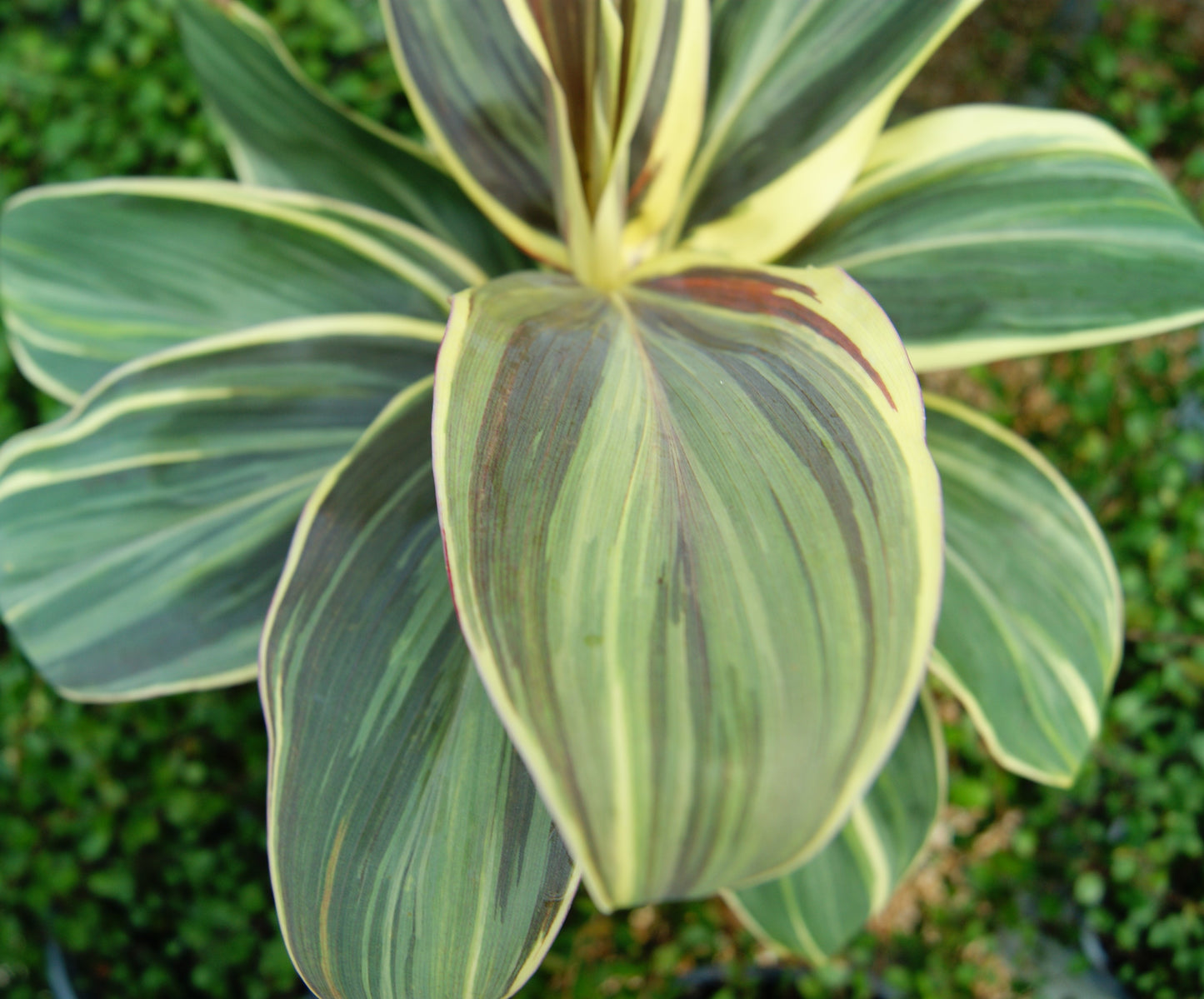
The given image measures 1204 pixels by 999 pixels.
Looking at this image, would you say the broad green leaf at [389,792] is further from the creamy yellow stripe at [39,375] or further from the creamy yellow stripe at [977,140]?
the creamy yellow stripe at [977,140]

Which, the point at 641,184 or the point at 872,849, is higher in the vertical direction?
the point at 641,184

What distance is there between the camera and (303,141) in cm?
70

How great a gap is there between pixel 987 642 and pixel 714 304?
0.99ft

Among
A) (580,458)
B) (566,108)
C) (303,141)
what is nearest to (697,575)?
(580,458)

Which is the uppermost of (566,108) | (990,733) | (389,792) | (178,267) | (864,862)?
(566,108)

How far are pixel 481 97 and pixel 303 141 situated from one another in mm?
175

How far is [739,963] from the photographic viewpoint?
34.2 inches

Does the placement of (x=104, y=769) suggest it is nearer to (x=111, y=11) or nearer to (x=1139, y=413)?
(x=111, y=11)

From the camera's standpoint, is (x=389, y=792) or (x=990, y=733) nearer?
(x=389, y=792)

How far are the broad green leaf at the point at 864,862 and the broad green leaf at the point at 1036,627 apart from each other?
56 mm

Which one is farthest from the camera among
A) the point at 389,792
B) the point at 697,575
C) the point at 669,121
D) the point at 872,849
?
the point at 872,849

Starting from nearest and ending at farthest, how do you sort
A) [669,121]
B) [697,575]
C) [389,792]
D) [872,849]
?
[697,575] → [389,792] → [669,121] → [872,849]

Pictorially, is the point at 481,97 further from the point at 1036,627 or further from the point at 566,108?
the point at 1036,627

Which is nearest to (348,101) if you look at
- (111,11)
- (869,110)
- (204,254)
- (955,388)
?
(111,11)
